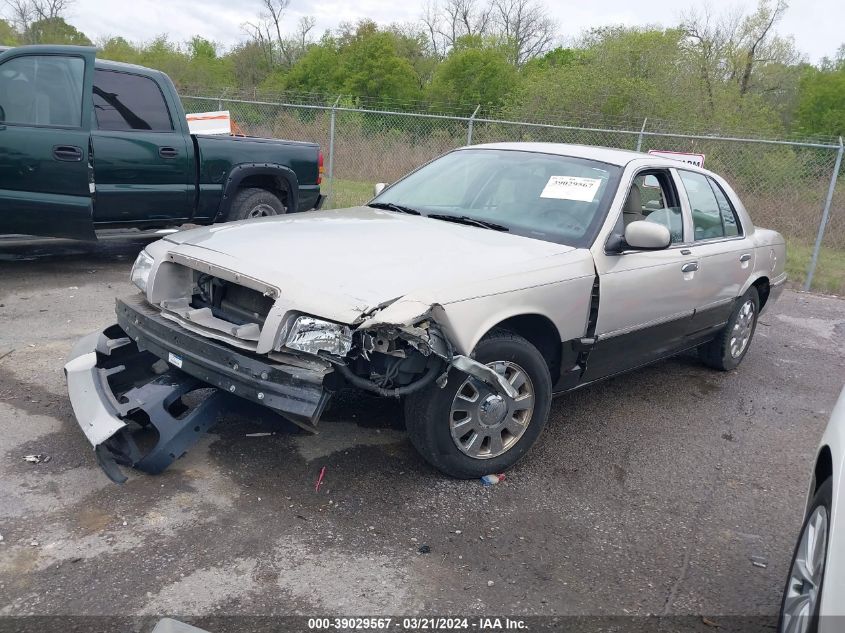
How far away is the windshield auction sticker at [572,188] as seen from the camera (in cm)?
429

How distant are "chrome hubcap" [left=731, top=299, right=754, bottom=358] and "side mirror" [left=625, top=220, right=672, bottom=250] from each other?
6.88ft

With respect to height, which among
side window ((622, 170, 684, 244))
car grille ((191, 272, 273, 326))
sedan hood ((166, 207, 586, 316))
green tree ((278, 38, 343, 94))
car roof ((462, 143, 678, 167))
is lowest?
car grille ((191, 272, 273, 326))

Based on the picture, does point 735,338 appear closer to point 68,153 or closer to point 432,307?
point 432,307

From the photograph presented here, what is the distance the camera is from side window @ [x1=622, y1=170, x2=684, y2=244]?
454 centimetres

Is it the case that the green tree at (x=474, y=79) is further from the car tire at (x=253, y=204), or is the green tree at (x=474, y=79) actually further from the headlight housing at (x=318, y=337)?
the headlight housing at (x=318, y=337)

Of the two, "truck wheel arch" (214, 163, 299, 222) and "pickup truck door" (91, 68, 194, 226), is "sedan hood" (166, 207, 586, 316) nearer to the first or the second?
"pickup truck door" (91, 68, 194, 226)

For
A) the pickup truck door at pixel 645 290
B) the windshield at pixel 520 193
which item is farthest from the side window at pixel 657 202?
the windshield at pixel 520 193

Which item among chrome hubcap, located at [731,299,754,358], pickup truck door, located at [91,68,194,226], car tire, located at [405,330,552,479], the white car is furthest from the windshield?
pickup truck door, located at [91,68,194,226]

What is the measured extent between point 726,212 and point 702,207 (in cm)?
45

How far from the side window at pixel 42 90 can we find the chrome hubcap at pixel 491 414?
5048 millimetres

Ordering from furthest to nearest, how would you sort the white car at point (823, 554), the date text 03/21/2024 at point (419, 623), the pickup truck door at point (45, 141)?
the pickup truck door at point (45, 141) → the date text 03/21/2024 at point (419, 623) → the white car at point (823, 554)

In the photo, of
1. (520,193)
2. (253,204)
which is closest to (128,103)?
(253,204)

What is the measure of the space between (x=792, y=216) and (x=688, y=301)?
7.66m

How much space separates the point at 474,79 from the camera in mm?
43094
